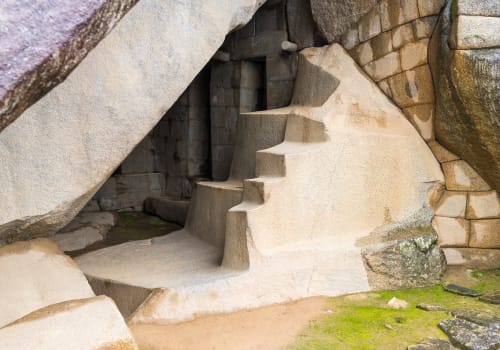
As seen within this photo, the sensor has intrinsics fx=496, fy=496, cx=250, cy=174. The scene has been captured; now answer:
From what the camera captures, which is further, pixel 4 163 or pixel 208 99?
pixel 208 99

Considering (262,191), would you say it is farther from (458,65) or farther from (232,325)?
(458,65)

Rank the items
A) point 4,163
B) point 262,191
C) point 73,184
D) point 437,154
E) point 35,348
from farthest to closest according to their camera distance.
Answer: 1. point 437,154
2. point 262,191
3. point 73,184
4. point 4,163
5. point 35,348

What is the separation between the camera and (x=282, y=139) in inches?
182

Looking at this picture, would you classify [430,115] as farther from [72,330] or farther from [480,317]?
[72,330]

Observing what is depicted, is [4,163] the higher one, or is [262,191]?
[4,163]

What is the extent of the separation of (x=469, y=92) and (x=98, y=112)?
2.79 metres

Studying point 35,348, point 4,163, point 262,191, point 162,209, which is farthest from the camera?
point 162,209

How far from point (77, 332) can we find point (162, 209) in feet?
16.9

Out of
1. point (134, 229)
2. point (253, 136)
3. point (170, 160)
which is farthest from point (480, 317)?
point (170, 160)

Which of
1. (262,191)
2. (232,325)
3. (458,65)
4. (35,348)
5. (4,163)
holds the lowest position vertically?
(232,325)

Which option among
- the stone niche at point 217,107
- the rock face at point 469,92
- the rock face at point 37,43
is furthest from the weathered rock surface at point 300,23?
the rock face at point 37,43

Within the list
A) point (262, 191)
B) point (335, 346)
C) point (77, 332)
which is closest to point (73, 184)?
point (77, 332)

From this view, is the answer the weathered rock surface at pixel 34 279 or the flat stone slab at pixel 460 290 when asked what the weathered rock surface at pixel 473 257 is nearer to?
the flat stone slab at pixel 460 290

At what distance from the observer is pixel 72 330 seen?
8.13ft
